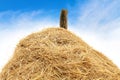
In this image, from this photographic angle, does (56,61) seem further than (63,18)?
No

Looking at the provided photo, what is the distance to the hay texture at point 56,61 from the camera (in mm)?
11805

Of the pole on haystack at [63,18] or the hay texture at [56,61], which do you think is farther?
the pole on haystack at [63,18]

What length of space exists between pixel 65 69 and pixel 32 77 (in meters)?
0.88

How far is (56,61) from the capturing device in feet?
39.5

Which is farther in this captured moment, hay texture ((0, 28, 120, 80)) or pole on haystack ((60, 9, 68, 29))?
pole on haystack ((60, 9, 68, 29))

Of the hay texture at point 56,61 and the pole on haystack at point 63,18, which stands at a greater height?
the pole on haystack at point 63,18

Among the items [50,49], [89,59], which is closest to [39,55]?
[50,49]

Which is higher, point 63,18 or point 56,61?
point 63,18

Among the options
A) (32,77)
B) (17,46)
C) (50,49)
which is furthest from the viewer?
(17,46)

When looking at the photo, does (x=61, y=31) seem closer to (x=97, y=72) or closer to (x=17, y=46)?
(x=17, y=46)

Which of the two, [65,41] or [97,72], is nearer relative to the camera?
[97,72]

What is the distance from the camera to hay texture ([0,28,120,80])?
38.7ft

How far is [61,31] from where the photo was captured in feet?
45.5

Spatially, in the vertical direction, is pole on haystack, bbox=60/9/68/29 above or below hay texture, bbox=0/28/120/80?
above
